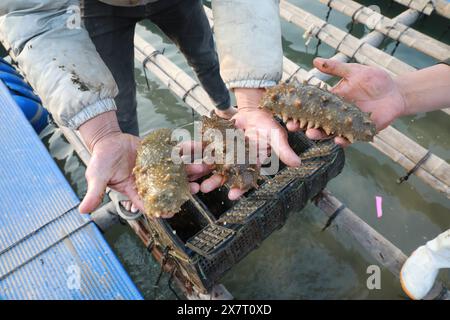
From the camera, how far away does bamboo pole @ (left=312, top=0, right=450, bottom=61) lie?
4.31 m

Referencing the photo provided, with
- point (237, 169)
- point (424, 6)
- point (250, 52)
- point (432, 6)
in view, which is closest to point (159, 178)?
point (237, 169)

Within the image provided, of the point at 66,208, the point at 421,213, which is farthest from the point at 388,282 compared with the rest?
the point at 66,208

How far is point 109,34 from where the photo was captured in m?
2.59

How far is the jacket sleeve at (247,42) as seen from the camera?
2.35 m

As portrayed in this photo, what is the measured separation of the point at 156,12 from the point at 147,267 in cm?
236

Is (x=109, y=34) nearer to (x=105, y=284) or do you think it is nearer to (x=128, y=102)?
(x=128, y=102)

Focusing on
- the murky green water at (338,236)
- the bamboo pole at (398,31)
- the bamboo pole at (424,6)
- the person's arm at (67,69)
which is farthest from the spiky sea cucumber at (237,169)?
the bamboo pole at (424,6)

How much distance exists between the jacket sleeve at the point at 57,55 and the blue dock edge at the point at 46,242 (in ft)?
4.23

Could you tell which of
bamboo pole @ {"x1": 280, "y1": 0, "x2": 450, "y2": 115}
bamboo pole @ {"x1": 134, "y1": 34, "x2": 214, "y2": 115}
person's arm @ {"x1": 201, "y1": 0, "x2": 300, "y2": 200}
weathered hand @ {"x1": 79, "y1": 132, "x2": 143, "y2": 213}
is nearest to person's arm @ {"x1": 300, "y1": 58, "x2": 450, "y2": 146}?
person's arm @ {"x1": 201, "y1": 0, "x2": 300, "y2": 200}

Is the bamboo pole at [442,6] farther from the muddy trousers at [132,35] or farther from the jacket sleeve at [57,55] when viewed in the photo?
the jacket sleeve at [57,55]

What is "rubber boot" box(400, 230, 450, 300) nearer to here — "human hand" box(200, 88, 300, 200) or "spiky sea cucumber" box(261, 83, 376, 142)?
"spiky sea cucumber" box(261, 83, 376, 142)

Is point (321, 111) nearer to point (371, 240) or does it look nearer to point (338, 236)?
point (371, 240)

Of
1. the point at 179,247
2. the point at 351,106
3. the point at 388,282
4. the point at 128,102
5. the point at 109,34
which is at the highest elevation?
the point at 109,34

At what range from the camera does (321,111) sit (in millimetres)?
2143
